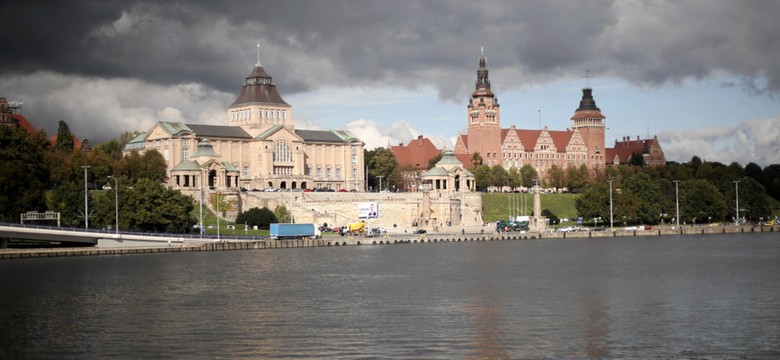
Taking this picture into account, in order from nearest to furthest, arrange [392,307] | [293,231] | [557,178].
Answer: [392,307], [293,231], [557,178]

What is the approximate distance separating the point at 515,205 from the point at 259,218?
49790mm

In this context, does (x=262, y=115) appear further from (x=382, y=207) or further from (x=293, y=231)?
(x=293, y=231)

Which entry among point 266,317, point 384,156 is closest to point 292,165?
point 384,156

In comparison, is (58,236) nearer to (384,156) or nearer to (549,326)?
(549,326)


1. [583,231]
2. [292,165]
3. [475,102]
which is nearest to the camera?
[583,231]

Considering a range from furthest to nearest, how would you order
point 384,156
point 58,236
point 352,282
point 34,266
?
point 384,156 → point 58,236 → point 34,266 → point 352,282

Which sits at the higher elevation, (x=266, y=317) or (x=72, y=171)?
(x=72, y=171)

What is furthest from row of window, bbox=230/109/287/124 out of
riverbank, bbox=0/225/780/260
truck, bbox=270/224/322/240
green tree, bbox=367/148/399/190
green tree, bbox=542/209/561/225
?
truck, bbox=270/224/322/240

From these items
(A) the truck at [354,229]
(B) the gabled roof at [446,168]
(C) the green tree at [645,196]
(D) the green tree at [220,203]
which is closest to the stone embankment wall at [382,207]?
(D) the green tree at [220,203]

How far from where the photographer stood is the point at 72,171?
118125 millimetres

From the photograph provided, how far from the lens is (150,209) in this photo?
100562 millimetres

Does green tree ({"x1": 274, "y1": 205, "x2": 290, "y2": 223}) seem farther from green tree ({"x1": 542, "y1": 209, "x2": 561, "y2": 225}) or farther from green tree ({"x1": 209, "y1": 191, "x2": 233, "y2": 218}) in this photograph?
green tree ({"x1": 542, "y1": 209, "x2": 561, "y2": 225})

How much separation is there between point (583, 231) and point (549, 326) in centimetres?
8377

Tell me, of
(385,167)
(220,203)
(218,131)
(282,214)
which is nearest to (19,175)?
(220,203)
